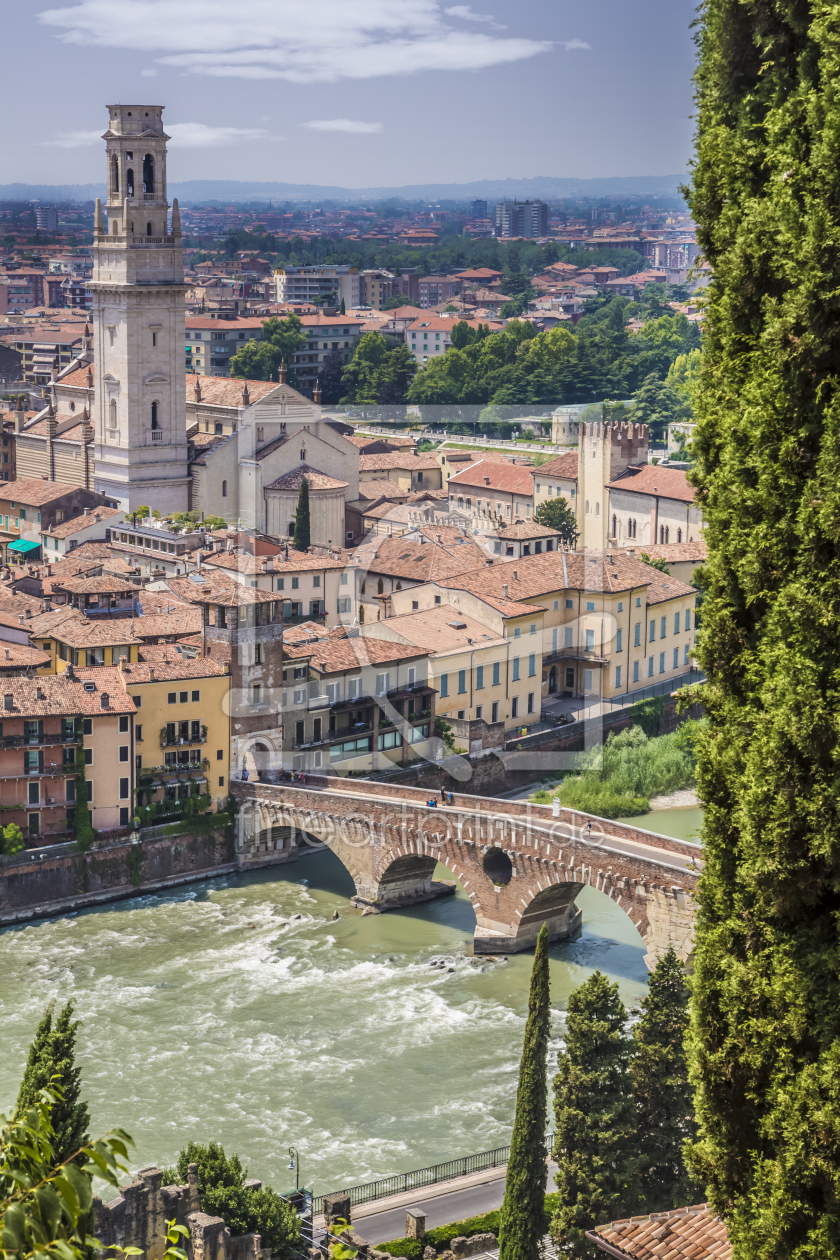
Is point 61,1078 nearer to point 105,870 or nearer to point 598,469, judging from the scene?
point 105,870

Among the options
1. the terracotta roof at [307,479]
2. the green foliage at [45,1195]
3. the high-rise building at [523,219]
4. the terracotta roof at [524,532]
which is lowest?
the terracotta roof at [524,532]

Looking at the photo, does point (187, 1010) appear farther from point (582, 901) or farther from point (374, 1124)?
point (582, 901)

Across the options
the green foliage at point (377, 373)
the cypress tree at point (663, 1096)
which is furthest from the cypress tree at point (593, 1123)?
the green foliage at point (377, 373)

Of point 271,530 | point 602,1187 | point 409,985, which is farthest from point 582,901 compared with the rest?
point 271,530

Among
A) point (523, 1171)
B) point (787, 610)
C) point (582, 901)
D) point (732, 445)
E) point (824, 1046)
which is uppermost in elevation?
point (732, 445)

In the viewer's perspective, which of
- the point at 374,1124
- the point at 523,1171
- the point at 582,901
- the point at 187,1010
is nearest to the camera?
the point at 523,1171

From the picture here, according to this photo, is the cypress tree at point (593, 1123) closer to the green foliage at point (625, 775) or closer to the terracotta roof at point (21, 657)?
the green foliage at point (625, 775)

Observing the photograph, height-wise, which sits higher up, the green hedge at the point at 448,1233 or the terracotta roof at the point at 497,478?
the terracotta roof at the point at 497,478

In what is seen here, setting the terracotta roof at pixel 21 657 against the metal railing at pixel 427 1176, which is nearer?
the metal railing at pixel 427 1176

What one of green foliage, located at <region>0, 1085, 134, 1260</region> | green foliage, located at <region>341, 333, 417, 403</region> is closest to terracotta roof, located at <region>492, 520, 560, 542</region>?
green foliage, located at <region>0, 1085, 134, 1260</region>
